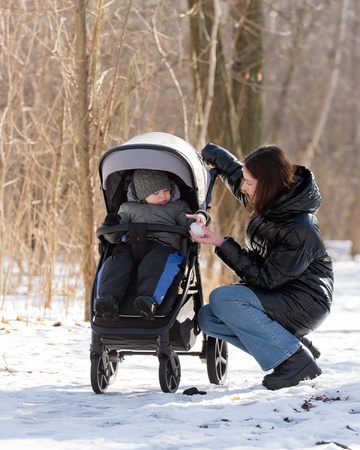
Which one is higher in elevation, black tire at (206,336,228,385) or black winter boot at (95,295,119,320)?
black winter boot at (95,295,119,320)

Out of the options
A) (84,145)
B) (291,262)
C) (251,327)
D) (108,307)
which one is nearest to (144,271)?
(108,307)

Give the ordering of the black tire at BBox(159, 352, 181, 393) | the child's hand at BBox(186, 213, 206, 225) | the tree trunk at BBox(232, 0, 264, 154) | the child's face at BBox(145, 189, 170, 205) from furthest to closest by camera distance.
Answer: the tree trunk at BBox(232, 0, 264, 154) < the child's face at BBox(145, 189, 170, 205) < the child's hand at BBox(186, 213, 206, 225) < the black tire at BBox(159, 352, 181, 393)

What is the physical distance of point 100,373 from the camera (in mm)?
3615

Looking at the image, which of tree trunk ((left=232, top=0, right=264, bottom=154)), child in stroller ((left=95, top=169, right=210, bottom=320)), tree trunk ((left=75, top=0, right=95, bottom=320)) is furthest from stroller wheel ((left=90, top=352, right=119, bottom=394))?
tree trunk ((left=232, top=0, right=264, bottom=154))

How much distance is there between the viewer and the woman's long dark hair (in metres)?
3.65

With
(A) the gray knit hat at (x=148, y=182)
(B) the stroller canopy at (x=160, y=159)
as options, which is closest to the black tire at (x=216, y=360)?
(B) the stroller canopy at (x=160, y=159)

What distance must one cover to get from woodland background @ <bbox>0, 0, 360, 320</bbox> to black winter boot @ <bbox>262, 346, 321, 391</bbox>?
3.90 ft

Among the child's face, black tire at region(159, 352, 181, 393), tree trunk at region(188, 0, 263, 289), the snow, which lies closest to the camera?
the snow

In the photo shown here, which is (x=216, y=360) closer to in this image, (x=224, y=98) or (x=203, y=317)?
(x=203, y=317)

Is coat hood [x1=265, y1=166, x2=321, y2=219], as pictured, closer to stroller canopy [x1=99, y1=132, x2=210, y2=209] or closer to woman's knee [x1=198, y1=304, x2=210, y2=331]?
stroller canopy [x1=99, y1=132, x2=210, y2=209]

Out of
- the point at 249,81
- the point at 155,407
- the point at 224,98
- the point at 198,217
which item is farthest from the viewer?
the point at 249,81

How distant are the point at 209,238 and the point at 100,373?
96 centimetres

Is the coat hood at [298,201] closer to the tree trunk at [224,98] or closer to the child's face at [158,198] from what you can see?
the child's face at [158,198]

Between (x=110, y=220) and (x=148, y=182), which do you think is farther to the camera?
(x=148, y=182)
